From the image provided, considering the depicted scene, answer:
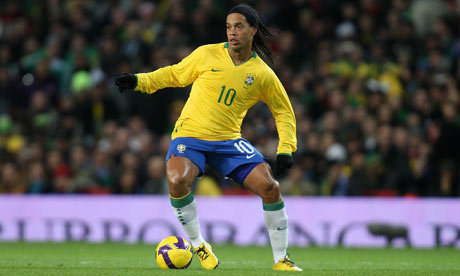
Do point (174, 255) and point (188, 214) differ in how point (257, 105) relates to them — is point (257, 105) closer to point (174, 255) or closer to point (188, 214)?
point (188, 214)

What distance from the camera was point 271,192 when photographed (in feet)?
23.9

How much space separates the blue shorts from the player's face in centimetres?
86

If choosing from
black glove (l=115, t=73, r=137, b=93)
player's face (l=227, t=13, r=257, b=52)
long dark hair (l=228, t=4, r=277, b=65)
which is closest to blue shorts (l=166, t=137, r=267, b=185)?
black glove (l=115, t=73, r=137, b=93)

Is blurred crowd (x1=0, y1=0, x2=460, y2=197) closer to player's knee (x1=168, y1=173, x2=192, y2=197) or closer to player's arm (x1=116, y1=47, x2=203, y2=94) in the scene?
player's arm (x1=116, y1=47, x2=203, y2=94)

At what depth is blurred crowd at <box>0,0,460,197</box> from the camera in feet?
44.8

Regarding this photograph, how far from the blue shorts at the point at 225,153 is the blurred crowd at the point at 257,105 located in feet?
20.3

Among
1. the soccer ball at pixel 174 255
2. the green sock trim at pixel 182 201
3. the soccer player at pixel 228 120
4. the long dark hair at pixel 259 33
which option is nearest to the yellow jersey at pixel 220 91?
the soccer player at pixel 228 120

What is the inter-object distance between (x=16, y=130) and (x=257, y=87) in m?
8.80

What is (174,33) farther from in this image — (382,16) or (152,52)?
(382,16)

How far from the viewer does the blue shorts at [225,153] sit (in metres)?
7.37

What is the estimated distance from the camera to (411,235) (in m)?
12.9

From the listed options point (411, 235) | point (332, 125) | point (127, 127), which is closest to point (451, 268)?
point (411, 235)

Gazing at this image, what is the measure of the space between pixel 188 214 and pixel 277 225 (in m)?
0.80

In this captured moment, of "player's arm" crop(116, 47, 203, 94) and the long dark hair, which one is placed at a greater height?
the long dark hair
